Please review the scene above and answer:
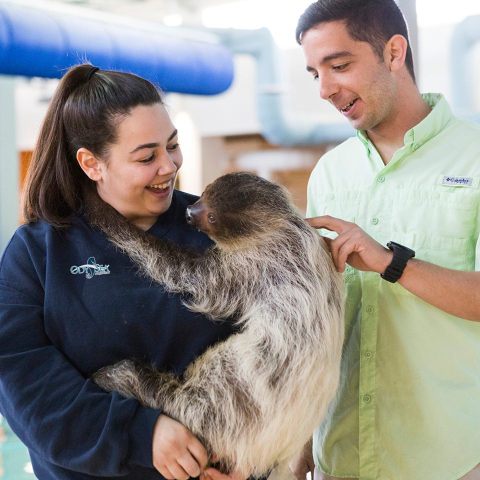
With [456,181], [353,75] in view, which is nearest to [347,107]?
[353,75]

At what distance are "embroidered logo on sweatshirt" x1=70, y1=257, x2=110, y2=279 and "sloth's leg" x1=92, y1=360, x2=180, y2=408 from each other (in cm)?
24

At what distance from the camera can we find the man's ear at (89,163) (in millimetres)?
1949

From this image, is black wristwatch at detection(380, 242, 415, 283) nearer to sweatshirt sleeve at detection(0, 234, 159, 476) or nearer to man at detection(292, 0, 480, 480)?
man at detection(292, 0, 480, 480)

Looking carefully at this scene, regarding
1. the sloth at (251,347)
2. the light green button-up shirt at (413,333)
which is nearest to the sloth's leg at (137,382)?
the sloth at (251,347)

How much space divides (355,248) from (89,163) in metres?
0.77

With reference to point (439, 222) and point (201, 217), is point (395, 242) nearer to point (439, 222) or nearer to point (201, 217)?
point (439, 222)

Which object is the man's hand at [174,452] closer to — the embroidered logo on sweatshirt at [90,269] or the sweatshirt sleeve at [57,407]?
the sweatshirt sleeve at [57,407]

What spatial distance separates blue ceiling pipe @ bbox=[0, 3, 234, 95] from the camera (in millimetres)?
4234

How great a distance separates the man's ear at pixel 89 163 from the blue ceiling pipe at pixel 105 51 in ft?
5.11

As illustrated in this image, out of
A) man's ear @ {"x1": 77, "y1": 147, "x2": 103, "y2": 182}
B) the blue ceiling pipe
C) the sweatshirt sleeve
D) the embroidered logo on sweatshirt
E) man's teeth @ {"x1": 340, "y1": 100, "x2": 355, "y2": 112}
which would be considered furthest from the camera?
the blue ceiling pipe

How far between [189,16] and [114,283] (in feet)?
28.3

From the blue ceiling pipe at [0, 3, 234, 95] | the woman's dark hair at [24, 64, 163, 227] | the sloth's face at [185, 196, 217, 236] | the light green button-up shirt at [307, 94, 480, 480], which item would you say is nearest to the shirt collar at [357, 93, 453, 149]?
the light green button-up shirt at [307, 94, 480, 480]

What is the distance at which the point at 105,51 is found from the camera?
489cm

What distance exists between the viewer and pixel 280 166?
1071cm
